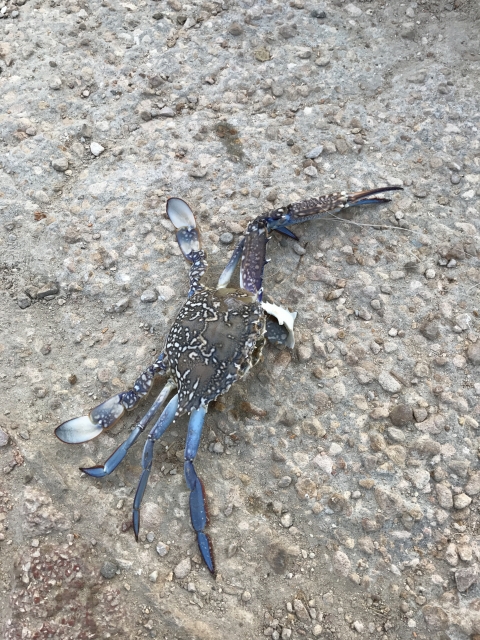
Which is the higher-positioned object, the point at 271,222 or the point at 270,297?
the point at 271,222

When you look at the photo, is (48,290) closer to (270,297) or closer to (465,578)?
(270,297)

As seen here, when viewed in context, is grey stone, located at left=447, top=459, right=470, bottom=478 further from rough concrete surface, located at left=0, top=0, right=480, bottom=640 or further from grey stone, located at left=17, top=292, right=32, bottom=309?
grey stone, located at left=17, top=292, right=32, bottom=309

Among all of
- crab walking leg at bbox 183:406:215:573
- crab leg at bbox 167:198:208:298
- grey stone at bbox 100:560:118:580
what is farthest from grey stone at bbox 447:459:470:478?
grey stone at bbox 100:560:118:580

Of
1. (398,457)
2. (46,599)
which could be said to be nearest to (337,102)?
(398,457)

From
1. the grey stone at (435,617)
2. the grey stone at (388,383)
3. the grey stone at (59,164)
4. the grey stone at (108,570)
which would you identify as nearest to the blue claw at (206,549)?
the grey stone at (108,570)

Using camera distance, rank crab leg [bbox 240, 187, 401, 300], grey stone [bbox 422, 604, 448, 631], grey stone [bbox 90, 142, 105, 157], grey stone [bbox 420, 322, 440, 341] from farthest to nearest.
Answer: grey stone [bbox 90, 142, 105, 157] < crab leg [bbox 240, 187, 401, 300] < grey stone [bbox 420, 322, 440, 341] < grey stone [bbox 422, 604, 448, 631]

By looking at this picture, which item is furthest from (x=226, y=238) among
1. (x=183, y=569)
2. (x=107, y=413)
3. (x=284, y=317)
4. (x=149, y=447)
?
(x=183, y=569)
